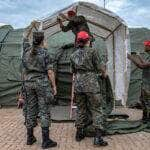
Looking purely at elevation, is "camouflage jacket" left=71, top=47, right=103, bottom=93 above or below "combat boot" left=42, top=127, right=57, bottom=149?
above

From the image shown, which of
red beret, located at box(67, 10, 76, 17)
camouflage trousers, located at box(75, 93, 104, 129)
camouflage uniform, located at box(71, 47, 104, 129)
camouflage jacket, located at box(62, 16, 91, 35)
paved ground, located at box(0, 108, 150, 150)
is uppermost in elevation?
red beret, located at box(67, 10, 76, 17)

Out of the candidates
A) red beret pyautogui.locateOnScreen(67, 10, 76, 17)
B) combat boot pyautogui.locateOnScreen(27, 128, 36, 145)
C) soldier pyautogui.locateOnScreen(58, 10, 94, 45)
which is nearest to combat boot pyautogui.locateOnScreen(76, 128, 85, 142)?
combat boot pyautogui.locateOnScreen(27, 128, 36, 145)

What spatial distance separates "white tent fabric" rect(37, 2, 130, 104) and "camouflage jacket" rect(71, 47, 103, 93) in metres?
3.20

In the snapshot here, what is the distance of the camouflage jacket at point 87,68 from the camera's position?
877cm

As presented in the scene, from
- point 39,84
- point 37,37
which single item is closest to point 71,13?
point 37,37

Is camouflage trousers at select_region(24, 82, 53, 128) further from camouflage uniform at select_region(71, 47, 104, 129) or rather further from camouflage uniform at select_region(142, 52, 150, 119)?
camouflage uniform at select_region(142, 52, 150, 119)

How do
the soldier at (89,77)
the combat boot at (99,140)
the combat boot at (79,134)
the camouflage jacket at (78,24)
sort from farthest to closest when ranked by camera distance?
1. the camouflage jacket at (78,24)
2. the combat boot at (79,134)
3. the soldier at (89,77)
4. the combat boot at (99,140)

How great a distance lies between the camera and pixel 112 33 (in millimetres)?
13117

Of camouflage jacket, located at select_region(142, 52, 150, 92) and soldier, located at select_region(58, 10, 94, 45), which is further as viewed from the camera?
soldier, located at select_region(58, 10, 94, 45)

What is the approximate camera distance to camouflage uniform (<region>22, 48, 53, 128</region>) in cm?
847

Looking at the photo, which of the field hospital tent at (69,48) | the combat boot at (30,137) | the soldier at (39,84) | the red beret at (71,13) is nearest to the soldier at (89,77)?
the soldier at (39,84)

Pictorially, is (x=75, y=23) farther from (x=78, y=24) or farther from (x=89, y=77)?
(x=89, y=77)

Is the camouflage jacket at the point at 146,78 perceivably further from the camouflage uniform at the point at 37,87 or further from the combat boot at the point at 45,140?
the combat boot at the point at 45,140

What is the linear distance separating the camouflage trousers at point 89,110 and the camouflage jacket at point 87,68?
15 cm
